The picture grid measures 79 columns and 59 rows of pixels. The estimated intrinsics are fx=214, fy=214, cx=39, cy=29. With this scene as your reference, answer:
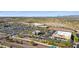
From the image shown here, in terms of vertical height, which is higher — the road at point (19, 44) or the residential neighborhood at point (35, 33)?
the residential neighborhood at point (35, 33)

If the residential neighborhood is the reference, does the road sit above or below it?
below

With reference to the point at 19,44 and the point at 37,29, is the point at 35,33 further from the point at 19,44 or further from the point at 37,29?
the point at 19,44

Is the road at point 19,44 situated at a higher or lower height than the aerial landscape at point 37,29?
lower

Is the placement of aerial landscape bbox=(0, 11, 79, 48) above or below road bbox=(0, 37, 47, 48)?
above

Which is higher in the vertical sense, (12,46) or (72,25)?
(72,25)
